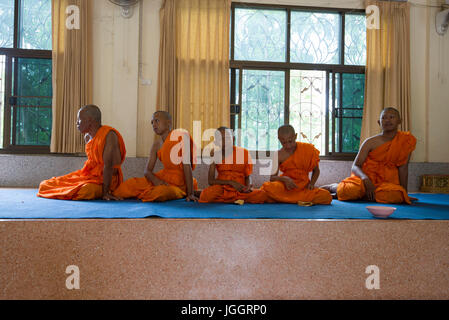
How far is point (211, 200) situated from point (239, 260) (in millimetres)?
1085

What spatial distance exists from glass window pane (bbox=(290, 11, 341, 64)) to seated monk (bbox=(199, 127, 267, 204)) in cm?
243

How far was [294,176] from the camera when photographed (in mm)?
3287

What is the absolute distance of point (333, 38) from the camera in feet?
17.2

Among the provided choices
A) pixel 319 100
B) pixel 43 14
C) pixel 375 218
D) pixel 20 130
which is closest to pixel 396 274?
pixel 375 218

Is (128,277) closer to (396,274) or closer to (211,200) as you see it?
(211,200)

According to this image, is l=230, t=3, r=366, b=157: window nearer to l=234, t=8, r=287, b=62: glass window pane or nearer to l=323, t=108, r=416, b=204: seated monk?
l=234, t=8, r=287, b=62: glass window pane

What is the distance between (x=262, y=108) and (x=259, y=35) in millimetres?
1042

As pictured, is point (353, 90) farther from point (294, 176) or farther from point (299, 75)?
point (294, 176)

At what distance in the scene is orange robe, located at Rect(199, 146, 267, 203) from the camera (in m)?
3.10

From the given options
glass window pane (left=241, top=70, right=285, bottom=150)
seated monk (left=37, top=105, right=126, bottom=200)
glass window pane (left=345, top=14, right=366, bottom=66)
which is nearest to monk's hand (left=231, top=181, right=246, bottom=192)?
seated monk (left=37, top=105, right=126, bottom=200)

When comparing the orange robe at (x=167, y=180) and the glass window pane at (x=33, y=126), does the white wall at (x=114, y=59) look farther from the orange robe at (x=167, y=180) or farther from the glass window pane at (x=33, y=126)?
the orange robe at (x=167, y=180)

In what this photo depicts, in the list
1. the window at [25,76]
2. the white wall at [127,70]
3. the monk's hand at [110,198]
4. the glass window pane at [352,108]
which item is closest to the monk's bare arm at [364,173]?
the glass window pane at [352,108]

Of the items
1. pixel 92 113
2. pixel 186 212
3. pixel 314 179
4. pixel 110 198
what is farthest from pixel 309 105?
pixel 186 212

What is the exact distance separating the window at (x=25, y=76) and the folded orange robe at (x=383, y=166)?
3.87 meters
